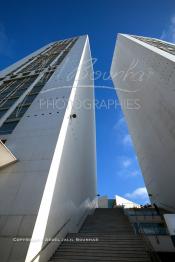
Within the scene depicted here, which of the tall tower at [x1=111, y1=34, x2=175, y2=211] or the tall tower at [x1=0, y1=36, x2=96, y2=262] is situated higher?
the tall tower at [x1=111, y1=34, x2=175, y2=211]

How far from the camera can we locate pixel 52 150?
723cm

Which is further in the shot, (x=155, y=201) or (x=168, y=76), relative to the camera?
(x=155, y=201)

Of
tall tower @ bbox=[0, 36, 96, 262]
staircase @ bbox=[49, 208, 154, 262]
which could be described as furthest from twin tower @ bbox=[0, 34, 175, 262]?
staircase @ bbox=[49, 208, 154, 262]

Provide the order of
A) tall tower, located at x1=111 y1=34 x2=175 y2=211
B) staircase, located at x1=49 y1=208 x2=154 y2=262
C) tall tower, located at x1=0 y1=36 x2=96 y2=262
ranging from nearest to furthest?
tall tower, located at x1=0 y1=36 x2=96 y2=262
staircase, located at x1=49 y1=208 x2=154 y2=262
tall tower, located at x1=111 y1=34 x2=175 y2=211

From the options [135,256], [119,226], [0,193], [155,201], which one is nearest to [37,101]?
[0,193]

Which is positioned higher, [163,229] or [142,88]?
[142,88]

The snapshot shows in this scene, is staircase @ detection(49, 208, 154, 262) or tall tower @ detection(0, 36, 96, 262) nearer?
tall tower @ detection(0, 36, 96, 262)

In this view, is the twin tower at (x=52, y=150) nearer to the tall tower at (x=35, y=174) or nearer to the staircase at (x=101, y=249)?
the tall tower at (x=35, y=174)

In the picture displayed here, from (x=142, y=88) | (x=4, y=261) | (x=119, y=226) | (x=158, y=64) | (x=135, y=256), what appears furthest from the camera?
(x=142, y=88)

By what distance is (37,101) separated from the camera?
1120cm

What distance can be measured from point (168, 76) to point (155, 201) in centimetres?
1102

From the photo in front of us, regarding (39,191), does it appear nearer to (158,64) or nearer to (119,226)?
(119,226)

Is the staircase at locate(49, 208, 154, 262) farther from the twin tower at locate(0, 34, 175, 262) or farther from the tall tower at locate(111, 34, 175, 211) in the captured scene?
the tall tower at locate(111, 34, 175, 211)

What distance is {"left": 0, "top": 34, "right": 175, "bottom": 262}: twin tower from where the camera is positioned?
527cm
